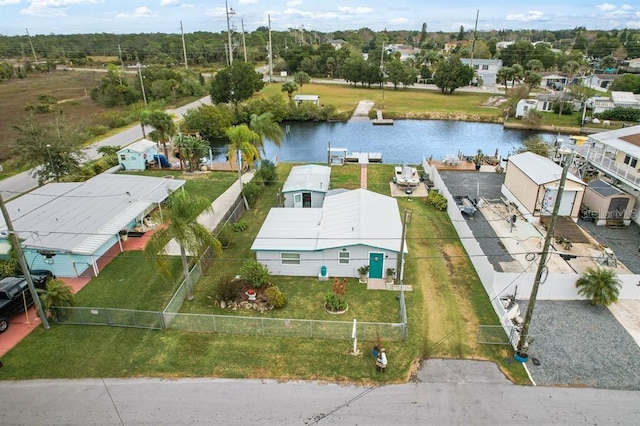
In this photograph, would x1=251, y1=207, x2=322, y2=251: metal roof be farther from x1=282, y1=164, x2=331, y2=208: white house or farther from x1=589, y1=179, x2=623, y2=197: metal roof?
x1=589, y1=179, x2=623, y2=197: metal roof

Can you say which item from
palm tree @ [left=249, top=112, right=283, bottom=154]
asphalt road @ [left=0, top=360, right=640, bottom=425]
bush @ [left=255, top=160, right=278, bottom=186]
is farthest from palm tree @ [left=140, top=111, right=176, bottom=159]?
asphalt road @ [left=0, top=360, right=640, bottom=425]

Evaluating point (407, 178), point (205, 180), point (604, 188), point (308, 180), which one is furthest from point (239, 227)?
point (604, 188)

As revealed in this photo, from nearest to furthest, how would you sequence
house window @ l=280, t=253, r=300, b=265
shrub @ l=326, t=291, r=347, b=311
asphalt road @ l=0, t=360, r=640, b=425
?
asphalt road @ l=0, t=360, r=640, b=425 → shrub @ l=326, t=291, r=347, b=311 → house window @ l=280, t=253, r=300, b=265

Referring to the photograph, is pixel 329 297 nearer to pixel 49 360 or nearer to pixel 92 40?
pixel 49 360

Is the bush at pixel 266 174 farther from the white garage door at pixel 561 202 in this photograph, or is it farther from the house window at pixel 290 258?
the white garage door at pixel 561 202

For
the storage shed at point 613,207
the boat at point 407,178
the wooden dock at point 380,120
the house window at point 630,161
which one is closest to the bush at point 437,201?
the boat at point 407,178
